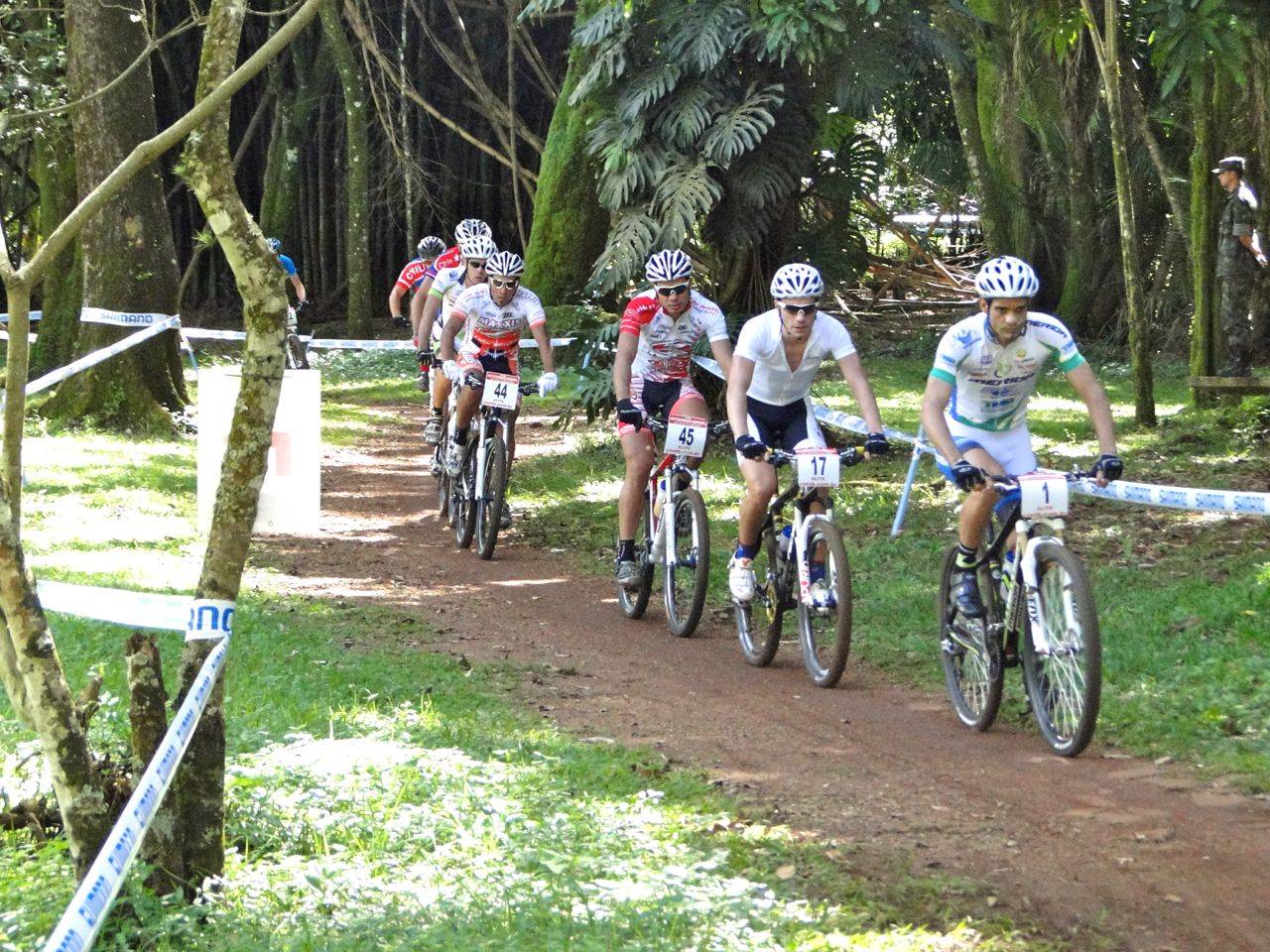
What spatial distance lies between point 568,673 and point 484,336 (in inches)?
162

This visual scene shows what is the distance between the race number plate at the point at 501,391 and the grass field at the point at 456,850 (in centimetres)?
364

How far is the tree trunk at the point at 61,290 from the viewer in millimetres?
17500

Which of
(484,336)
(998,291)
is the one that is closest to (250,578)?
(484,336)

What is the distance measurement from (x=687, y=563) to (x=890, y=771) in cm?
278

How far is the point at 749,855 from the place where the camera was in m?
5.30

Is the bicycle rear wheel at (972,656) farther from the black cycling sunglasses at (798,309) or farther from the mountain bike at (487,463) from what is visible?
the mountain bike at (487,463)

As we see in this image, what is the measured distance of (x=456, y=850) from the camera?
513 centimetres

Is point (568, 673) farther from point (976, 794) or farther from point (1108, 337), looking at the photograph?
point (1108, 337)

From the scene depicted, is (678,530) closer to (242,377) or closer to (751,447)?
(751,447)

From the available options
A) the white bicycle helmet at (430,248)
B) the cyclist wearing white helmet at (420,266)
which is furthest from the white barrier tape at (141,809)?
the white bicycle helmet at (430,248)

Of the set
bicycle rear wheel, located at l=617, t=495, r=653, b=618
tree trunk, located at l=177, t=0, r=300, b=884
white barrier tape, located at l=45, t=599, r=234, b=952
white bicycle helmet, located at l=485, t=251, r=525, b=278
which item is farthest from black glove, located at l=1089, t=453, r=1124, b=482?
white bicycle helmet, located at l=485, t=251, r=525, b=278

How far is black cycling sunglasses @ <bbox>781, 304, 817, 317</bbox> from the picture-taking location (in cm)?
805

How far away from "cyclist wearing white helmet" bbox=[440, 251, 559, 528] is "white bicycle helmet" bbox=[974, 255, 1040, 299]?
5090 mm

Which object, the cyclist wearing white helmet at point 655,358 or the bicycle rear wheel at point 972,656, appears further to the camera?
the cyclist wearing white helmet at point 655,358
